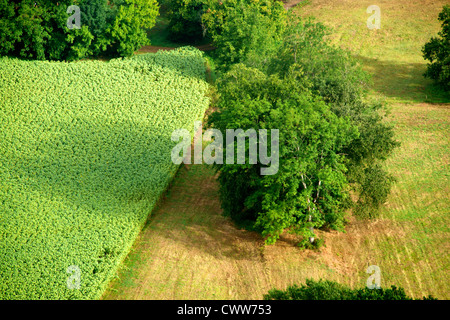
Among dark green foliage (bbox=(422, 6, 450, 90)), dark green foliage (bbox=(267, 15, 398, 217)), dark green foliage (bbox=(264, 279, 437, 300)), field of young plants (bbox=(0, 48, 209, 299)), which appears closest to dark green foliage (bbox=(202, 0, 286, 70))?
field of young plants (bbox=(0, 48, 209, 299))

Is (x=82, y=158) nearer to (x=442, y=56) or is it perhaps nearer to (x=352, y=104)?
(x=352, y=104)

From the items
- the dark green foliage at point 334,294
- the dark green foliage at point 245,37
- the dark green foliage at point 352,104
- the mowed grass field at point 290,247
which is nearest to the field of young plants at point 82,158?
the mowed grass field at point 290,247

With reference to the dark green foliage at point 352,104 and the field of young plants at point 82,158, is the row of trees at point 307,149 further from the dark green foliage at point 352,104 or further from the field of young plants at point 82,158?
the field of young plants at point 82,158

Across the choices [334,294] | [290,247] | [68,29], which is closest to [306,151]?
[290,247]

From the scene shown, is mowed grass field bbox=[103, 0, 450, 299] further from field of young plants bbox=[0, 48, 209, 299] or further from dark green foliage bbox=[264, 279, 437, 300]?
dark green foliage bbox=[264, 279, 437, 300]
